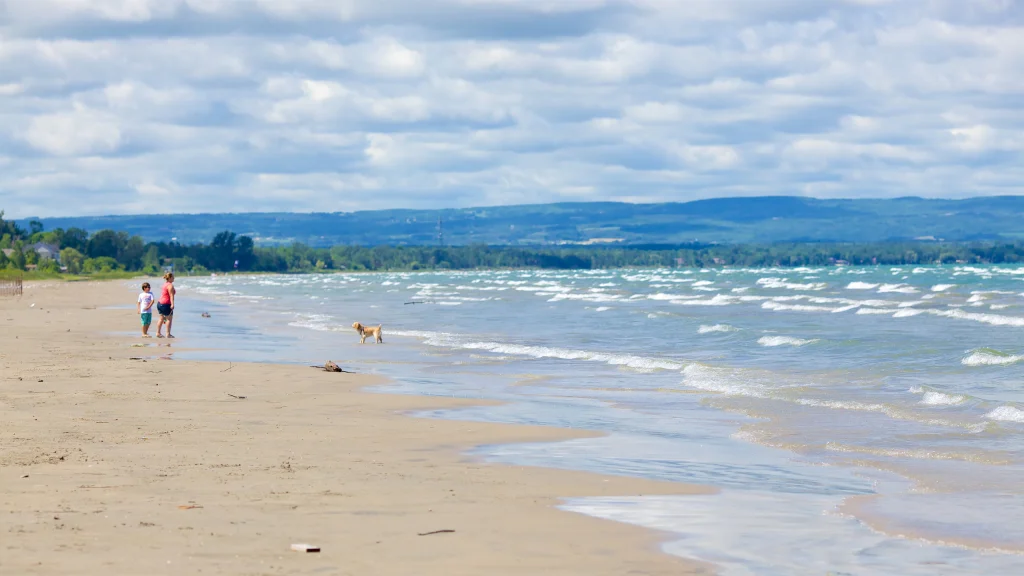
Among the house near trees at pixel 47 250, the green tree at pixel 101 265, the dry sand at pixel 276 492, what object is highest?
the house near trees at pixel 47 250

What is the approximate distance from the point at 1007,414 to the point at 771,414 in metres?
2.93

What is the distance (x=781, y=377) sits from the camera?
22.5m

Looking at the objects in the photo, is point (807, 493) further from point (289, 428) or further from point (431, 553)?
point (289, 428)

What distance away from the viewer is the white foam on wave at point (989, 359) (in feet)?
79.5

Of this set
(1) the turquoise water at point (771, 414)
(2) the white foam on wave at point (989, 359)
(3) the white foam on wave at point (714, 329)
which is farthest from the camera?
(3) the white foam on wave at point (714, 329)

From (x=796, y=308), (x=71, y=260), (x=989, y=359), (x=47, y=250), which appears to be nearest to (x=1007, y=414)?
(x=989, y=359)

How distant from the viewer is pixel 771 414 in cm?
1705

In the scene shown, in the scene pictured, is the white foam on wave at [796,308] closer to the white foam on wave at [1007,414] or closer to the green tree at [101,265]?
the white foam on wave at [1007,414]

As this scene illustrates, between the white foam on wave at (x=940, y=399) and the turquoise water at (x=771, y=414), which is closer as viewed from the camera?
the turquoise water at (x=771, y=414)

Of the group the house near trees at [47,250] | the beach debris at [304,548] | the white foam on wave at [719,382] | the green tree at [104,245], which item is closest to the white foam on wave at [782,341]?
the white foam on wave at [719,382]

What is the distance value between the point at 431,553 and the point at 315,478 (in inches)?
110

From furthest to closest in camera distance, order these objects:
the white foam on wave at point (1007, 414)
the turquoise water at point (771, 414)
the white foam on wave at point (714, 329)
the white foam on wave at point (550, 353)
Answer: the white foam on wave at point (714, 329) → the white foam on wave at point (550, 353) → the white foam on wave at point (1007, 414) → the turquoise water at point (771, 414)

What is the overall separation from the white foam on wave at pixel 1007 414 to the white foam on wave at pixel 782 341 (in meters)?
13.9

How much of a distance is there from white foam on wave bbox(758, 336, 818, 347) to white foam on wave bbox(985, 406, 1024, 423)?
1391cm
